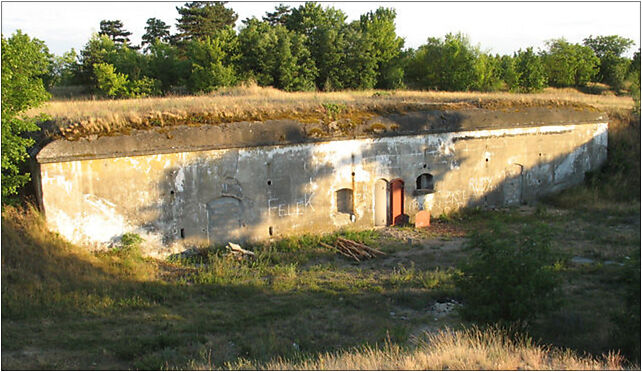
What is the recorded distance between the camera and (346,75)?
30.8 metres

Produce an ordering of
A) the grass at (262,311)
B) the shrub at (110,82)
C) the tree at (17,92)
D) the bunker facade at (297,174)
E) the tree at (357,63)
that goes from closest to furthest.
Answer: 1. the grass at (262,311)
2. the tree at (17,92)
3. the bunker facade at (297,174)
4. the shrub at (110,82)
5. the tree at (357,63)

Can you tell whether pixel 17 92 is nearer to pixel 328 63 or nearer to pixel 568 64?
pixel 328 63

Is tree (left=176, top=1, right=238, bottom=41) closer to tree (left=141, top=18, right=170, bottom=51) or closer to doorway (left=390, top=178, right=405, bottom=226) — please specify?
tree (left=141, top=18, right=170, bottom=51)

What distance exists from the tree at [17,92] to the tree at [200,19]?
3299cm

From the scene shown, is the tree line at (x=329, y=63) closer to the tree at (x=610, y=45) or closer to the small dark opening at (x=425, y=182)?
the tree at (x=610, y=45)

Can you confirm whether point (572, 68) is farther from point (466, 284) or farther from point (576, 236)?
point (466, 284)

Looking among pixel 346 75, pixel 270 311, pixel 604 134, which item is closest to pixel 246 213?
pixel 270 311

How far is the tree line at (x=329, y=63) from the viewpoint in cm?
2805

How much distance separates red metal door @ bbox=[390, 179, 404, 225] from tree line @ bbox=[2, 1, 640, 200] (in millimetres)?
13356

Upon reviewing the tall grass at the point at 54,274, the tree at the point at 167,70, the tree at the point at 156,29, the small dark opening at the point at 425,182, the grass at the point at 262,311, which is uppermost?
the tree at the point at 156,29

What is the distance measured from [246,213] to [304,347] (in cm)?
569

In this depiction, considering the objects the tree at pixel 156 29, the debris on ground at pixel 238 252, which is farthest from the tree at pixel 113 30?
the debris on ground at pixel 238 252

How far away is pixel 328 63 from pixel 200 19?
17261mm

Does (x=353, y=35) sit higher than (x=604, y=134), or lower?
higher
